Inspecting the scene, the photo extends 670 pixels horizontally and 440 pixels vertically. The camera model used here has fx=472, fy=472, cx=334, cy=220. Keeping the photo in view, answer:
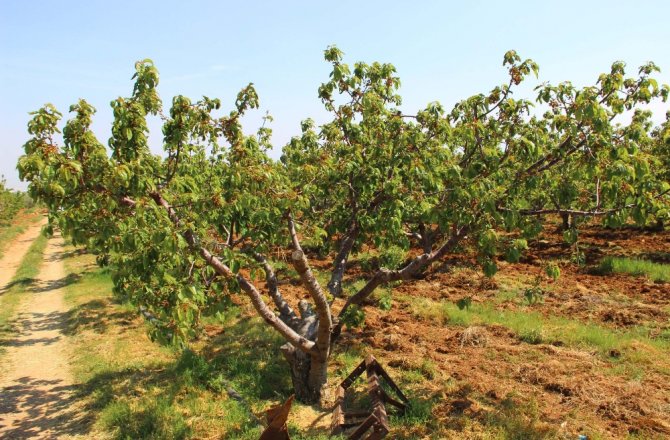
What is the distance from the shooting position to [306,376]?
8.01 metres

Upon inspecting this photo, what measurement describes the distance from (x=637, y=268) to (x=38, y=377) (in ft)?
53.5

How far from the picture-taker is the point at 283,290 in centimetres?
1429

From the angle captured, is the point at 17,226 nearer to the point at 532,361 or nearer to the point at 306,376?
the point at 306,376

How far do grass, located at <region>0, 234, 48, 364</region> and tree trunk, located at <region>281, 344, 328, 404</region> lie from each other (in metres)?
7.34

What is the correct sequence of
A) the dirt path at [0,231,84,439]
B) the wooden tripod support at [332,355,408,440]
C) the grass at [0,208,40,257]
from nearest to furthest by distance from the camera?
the wooden tripod support at [332,355,408,440] → the dirt path at [0,231,84,439] → the grass at [0,208,40,257]

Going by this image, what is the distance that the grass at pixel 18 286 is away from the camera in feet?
41.7

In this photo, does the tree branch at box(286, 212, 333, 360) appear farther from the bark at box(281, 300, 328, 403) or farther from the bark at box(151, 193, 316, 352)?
the bark at box(281, 300, 328, 403)

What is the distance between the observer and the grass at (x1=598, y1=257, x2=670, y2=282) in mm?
14086

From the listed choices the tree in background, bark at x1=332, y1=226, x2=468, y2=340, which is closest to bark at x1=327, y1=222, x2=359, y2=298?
the tree in background

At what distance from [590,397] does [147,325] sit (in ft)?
32.0

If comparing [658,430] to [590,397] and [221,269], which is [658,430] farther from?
[221,269]

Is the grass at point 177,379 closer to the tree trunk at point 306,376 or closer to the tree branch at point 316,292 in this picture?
the tree trunk at point 306,376

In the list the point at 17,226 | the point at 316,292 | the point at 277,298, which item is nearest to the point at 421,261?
the point at 316,292

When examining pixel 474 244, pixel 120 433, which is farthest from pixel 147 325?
pixel 474 244
